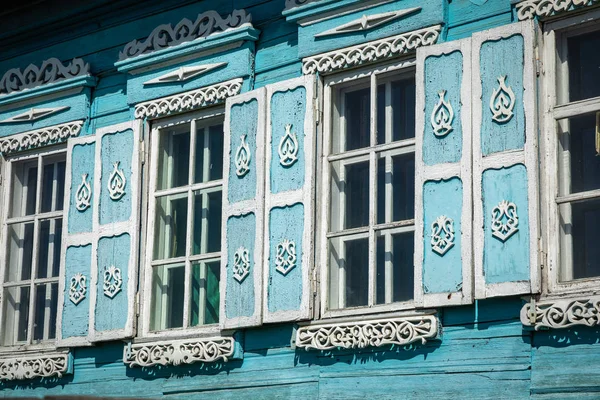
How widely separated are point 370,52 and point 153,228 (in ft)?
6.53

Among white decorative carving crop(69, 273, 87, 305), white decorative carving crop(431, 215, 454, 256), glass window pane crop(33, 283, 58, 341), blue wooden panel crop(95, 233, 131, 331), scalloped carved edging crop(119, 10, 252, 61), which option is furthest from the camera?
glass window pane crop(33, 283, 58, 341)

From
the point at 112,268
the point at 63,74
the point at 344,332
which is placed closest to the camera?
the point at 344,332

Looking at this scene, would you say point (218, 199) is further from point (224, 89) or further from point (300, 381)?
point (300, 381)

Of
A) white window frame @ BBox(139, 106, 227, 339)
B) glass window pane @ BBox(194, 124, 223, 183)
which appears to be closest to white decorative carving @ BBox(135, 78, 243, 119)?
white window frame @ BBox(139, 106, 227, 339)

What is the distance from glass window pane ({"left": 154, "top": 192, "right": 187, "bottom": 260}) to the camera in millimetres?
8203

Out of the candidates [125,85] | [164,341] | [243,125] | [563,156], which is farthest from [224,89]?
[563,156]

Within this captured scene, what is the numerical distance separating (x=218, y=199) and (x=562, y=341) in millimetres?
2717

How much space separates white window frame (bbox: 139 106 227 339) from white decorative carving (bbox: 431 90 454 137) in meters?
1.57

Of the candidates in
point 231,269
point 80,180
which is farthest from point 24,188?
point 231,269

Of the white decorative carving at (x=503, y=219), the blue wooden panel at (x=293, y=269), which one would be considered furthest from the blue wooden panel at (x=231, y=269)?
the white decorative carving at (x=503, y=219)

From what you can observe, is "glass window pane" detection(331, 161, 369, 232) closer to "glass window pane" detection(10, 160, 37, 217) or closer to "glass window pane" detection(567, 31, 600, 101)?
"glass window pane" detection(567, 31, 600, 101)

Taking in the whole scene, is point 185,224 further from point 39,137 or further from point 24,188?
point 24,188

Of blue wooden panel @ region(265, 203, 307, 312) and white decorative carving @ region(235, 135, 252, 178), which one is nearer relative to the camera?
blue wooden panel @ region(265, 203, 307, 312)

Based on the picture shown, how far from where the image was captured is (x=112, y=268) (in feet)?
27.1
